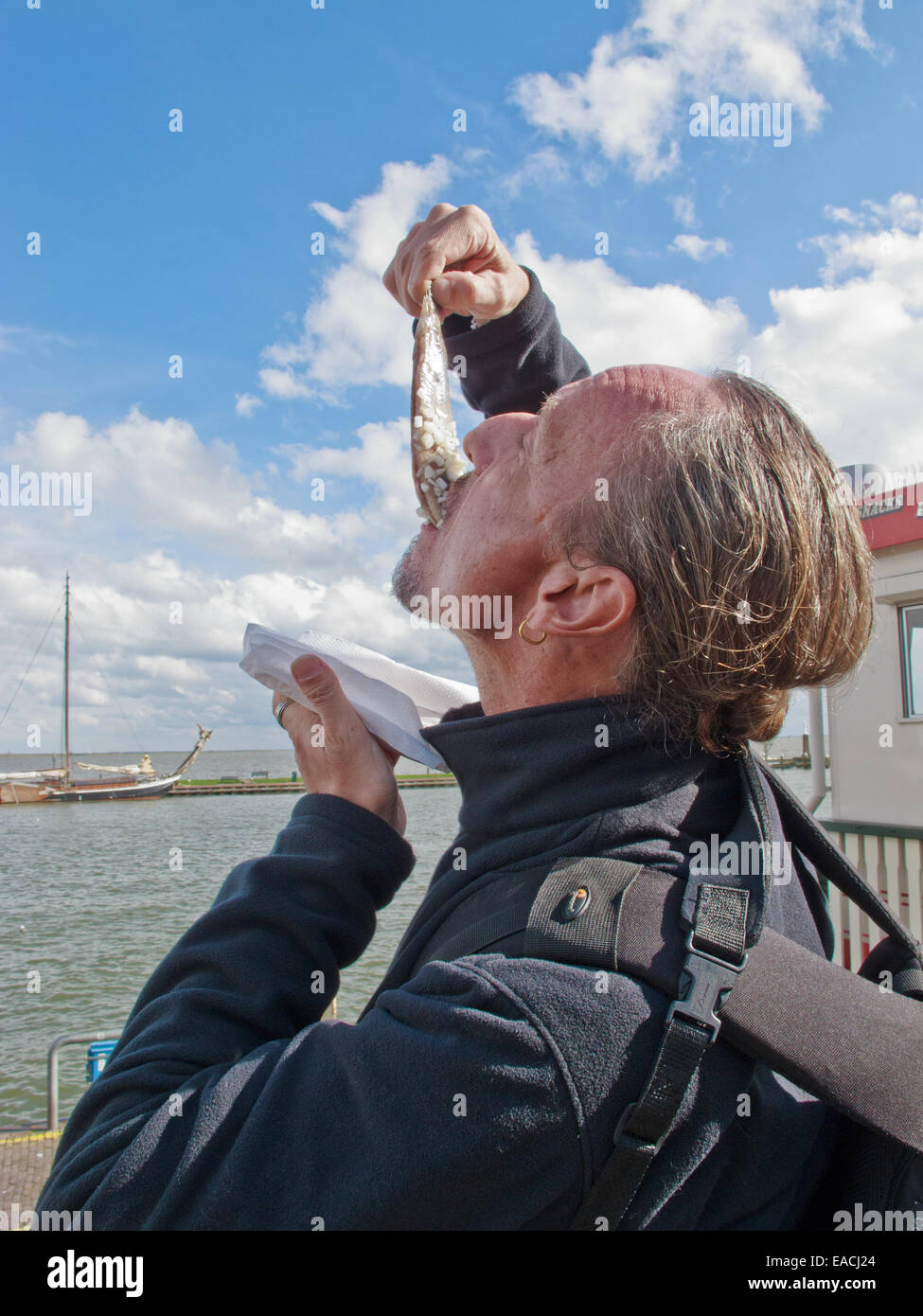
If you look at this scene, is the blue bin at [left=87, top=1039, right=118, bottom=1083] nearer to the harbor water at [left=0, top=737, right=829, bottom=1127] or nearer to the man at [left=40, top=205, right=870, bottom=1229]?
the harbor water at [left=0, top=737, right=829, bottom=1127]

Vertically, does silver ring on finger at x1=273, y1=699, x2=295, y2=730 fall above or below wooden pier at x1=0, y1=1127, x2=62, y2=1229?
above

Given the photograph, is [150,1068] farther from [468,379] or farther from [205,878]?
[205,878]

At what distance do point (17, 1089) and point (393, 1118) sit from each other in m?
14.8

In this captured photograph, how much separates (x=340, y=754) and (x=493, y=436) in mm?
783

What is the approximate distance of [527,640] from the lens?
161cm

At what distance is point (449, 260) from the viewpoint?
2.09 m

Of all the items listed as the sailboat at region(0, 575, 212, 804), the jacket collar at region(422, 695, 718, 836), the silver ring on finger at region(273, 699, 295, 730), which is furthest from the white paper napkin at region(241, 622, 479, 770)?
the sailboat at region(0, 575, 212, 804)

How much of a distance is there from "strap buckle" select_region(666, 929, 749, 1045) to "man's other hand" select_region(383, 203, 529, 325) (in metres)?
1.68

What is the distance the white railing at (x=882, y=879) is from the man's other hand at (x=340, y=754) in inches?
204

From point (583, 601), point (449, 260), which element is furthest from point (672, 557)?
point (449, 260)

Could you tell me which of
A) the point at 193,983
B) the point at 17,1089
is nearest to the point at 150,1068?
the point at 193,983

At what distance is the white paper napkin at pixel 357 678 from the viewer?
1600 mm

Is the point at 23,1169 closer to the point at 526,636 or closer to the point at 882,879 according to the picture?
the point at 882,879

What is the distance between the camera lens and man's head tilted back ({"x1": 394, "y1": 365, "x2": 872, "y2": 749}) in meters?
1.41
